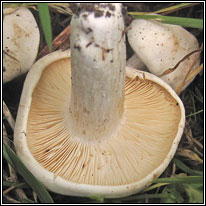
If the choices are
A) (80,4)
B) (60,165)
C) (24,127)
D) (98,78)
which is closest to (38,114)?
(24,127)

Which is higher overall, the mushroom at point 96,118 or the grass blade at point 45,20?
the grass blade at point 45,20

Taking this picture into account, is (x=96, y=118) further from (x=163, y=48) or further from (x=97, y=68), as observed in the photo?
(x=163, y=48)

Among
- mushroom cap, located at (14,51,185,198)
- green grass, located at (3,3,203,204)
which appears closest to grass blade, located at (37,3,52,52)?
green grass, located at (3,3,203,204)

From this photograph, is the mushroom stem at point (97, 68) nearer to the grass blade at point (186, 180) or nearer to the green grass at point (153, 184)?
the green grass at point (153, 184)

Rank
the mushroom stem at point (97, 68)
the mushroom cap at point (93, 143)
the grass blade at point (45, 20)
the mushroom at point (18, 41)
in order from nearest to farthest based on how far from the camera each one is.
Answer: the mushroom stem at point (97, 68) → the grass blade at point (45, 20) → the mushroom cap at point (93, 143) → the mushroom at point (18, 41)

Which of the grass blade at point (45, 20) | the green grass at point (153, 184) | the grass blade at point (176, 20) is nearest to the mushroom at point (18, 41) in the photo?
the green grass at point (153, 184)

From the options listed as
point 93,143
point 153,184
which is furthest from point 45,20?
point 153,184

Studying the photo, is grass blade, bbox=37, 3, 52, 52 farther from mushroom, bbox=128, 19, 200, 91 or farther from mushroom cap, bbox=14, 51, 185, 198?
mushroom, bbox=128, 19, 200, 91
